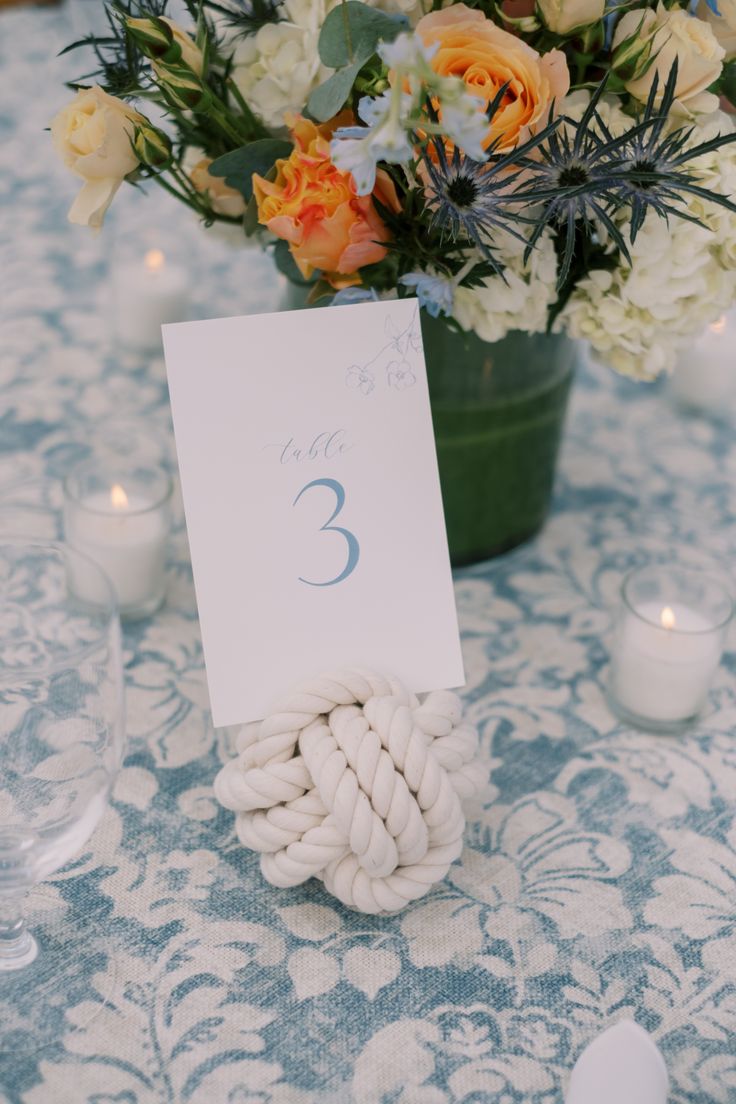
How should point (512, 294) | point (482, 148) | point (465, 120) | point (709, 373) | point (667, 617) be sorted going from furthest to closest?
point (709, 373) → point (667, 617) → point (512, 294) → point (482, 148) → point (465, 120)

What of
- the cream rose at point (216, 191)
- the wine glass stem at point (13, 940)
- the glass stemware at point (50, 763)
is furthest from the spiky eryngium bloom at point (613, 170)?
the wine glass stem at point (13, 940)

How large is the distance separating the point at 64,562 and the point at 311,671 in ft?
0.60

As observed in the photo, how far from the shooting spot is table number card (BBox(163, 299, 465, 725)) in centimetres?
64

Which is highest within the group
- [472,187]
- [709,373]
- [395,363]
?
[472,187]

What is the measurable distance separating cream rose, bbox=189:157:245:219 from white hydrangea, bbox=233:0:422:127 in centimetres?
6

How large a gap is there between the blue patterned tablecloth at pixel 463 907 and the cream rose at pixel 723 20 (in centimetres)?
43

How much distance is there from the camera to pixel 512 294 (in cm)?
70

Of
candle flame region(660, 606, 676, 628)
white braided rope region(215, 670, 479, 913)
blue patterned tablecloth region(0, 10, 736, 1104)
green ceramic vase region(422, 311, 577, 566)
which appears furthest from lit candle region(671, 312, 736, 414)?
white braided rope region(215, 670, 479, 913)

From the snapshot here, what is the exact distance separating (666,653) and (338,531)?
27 cm

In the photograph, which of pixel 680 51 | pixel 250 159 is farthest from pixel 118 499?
pixel 680 51

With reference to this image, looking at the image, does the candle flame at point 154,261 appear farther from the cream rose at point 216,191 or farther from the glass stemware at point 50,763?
the glass stemware at point 50,763

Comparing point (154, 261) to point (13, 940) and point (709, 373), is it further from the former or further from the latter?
point (13, 940)

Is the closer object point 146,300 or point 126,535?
point 126,535

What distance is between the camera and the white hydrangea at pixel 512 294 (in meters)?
0.69
